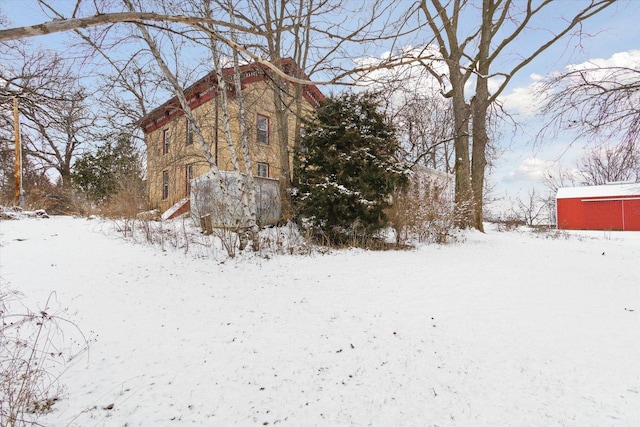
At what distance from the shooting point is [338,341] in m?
3.29

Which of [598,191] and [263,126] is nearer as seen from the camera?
[263,126]

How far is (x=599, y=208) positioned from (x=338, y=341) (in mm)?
25423

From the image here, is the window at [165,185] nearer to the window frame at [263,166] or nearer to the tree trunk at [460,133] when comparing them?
the window frame at [263,166]

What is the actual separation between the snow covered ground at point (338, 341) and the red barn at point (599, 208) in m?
18.8

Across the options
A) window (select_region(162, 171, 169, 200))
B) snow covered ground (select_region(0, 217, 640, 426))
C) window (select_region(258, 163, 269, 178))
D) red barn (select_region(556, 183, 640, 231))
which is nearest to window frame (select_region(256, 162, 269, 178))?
window (select_region(258, 163, 269, 178))

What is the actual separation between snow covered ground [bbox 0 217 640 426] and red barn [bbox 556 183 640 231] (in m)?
18.8

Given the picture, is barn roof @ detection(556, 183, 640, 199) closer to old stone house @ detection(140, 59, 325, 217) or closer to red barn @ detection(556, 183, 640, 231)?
red barn @ detection(556, 183, 640, 231)

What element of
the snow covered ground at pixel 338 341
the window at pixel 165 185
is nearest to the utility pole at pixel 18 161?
the window at pixel 165 185

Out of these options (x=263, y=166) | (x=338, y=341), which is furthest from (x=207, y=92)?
(x=338, y=341)

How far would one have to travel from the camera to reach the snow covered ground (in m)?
2.21

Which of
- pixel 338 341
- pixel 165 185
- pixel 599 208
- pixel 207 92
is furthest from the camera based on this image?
pixel 599 208

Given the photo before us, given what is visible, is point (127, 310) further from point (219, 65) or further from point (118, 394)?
point (219, 65)

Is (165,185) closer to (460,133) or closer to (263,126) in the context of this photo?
(263,126)

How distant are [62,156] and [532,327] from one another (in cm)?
2910
